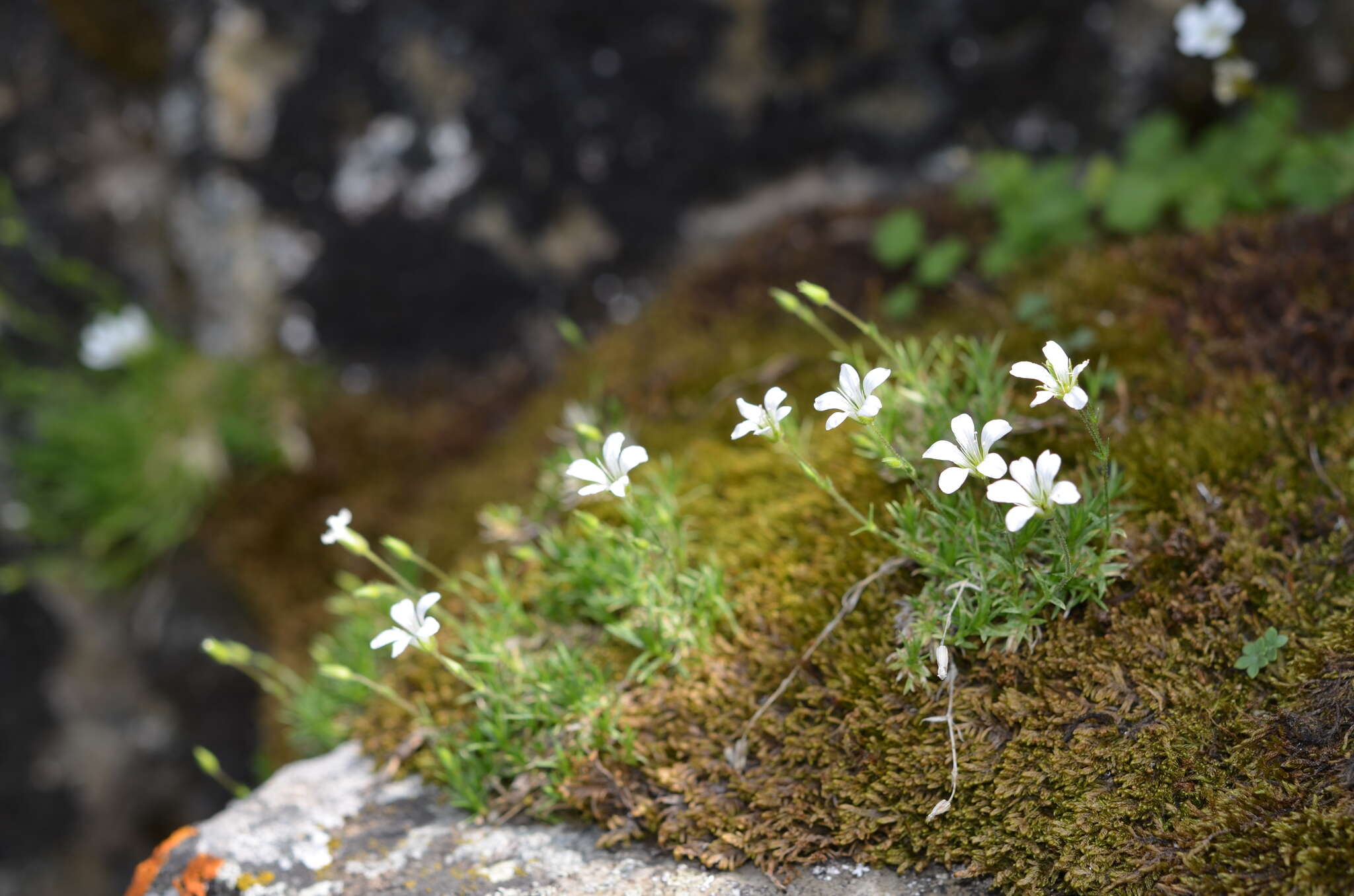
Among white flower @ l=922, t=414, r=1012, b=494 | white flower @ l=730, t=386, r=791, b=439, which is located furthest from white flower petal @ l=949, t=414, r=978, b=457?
white flower @ l=730, t=386, r=791, b=439

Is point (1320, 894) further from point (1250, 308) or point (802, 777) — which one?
point (1250, 308)

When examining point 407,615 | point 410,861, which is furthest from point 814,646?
point 410,861

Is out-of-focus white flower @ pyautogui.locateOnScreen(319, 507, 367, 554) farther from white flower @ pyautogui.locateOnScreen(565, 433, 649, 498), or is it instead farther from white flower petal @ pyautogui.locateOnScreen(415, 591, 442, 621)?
white flower @ pyautogui.locateOnScreen(565, 433, 649, 498)

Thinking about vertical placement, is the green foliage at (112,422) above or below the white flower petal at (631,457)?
above

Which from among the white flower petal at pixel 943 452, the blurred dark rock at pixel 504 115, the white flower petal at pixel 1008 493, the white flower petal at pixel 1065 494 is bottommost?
the white flower petal at pixel 1065 494

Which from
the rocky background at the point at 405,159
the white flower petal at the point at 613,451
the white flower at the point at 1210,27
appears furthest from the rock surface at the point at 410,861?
Result: the white flower at the point at 1210,27

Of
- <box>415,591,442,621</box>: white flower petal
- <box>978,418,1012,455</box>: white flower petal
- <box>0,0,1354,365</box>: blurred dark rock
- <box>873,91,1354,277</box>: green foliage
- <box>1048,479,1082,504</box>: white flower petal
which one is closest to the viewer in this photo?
<box>1048,479,1082,504</box>: white flower petal

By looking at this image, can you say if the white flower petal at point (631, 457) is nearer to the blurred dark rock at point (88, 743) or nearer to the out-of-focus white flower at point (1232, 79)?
the out-of-focus white flower at point (1232, 79)

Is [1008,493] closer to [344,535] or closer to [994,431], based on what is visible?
[994,431]

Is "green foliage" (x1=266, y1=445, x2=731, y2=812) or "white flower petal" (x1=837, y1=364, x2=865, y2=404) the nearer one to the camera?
"white flower petal" (x1=837, y1=364, x2=865, y2=404)
